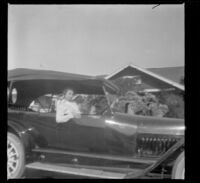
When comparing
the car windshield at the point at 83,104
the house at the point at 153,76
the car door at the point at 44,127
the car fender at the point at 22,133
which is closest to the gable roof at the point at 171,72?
the house at the point at 153,76

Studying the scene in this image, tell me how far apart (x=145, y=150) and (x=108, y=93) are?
0.92m

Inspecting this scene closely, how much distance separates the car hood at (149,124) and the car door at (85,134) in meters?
0.23

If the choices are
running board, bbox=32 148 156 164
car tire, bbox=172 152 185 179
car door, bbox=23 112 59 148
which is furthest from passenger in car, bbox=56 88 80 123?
car tire, bbox=172 152 185 179

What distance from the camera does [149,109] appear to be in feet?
12.5

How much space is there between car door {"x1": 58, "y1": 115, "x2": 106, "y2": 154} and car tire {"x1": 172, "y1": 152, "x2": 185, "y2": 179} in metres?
0.94

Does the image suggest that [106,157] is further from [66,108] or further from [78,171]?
[66,108]

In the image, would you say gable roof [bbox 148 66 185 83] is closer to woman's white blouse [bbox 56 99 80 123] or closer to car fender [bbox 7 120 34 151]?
woman's white blouse [bbox 56 99 80 123]

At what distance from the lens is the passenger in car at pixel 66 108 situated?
3750 millimetres

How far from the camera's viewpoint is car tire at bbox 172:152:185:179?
3.30 metres

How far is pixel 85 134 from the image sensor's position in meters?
3.78

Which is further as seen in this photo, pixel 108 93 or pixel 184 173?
pixel 108 93
